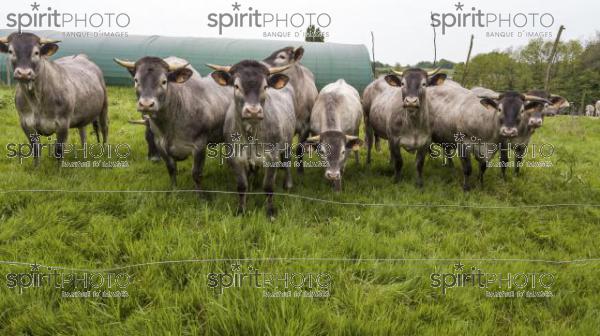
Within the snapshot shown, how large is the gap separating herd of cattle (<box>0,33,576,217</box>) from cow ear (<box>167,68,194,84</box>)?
0.01 metres

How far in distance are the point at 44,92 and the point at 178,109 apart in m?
2.25

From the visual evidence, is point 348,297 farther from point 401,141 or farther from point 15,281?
point 401,141

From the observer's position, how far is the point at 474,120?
6.58 metres

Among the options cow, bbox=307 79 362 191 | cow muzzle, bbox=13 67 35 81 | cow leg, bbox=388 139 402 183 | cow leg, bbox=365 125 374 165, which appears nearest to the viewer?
cow muzzle, bbox=13 67 35 81

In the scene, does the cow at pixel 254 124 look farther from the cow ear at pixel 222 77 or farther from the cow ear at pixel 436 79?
the cow ear at pixel 436 79

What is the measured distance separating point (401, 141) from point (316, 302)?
423 cm

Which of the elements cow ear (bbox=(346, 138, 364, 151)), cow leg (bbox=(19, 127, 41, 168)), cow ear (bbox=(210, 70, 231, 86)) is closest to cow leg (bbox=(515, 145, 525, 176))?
cow ear (bbox=(346, 138, 364, 151))

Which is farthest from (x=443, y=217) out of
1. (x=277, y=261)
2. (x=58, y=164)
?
(x=58, y=164)

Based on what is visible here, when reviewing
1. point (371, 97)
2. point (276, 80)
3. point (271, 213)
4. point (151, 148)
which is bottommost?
point (271, 213)

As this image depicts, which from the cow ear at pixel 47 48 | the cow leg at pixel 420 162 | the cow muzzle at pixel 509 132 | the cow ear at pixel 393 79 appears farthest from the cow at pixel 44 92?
the cow muzzle at pixel 509 132

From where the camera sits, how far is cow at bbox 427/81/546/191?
574 cm

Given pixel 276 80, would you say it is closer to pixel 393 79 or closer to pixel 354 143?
pixel 354 143

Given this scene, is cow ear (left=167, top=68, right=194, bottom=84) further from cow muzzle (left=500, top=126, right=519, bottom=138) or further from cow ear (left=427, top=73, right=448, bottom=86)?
cow muzzle (left=500, top=126, right=519, bottom=138)

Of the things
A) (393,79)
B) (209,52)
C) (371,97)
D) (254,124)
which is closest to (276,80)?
(254,124)
